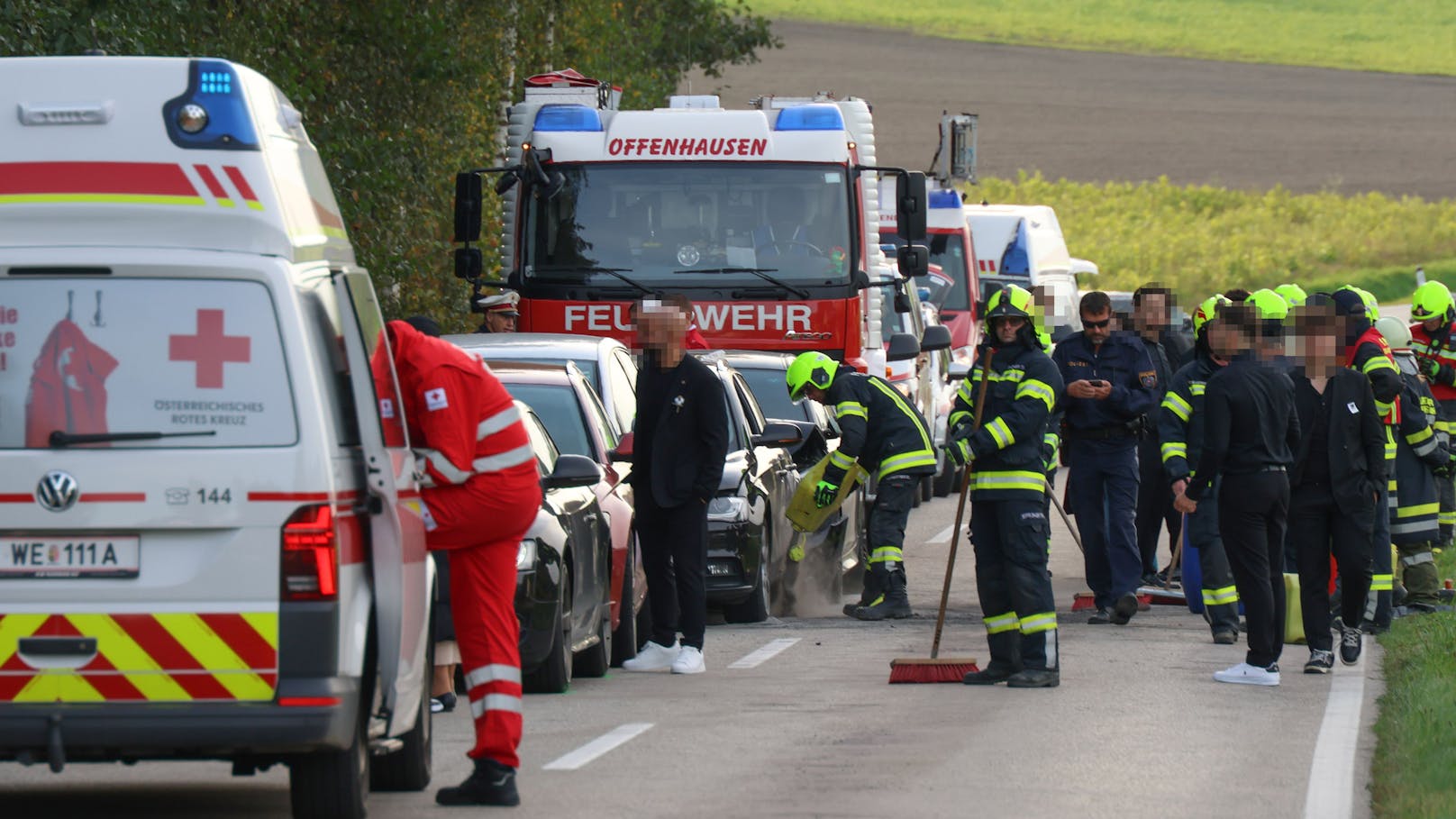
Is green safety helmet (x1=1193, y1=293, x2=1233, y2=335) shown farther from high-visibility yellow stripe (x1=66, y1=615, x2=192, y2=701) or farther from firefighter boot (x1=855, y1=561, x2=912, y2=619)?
high-visibility yellow stripe (x1=66, y1=615, x2=192, y2=701)

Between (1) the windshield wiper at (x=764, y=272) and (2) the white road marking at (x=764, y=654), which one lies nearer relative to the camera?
(2) the white road marking at (x=764, y=654)

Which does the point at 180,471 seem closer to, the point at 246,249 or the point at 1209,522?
the point at 246,249

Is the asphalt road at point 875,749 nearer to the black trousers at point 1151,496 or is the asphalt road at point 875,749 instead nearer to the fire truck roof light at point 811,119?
the black trousers at point 1151,496

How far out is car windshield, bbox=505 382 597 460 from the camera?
13312mm

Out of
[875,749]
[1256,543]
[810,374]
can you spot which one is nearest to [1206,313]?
[810,374]

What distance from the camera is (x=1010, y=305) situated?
12.6 m

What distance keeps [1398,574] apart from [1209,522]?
223cm

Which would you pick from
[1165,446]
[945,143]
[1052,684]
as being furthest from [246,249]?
[945,143]

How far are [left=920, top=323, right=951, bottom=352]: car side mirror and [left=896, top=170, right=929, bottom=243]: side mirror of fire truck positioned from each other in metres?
3.09

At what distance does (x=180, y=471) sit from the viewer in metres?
7.06

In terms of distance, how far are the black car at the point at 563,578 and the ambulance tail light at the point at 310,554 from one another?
3134 millimetres

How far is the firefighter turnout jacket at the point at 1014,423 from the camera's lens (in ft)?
Result: 39.6

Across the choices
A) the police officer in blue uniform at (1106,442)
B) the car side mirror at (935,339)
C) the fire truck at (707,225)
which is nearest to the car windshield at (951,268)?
the car side mirror at (935,339)

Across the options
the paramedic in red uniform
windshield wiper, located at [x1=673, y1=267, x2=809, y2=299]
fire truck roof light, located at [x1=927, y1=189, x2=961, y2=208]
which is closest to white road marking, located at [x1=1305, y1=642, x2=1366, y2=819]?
the paramedic in red uniform
